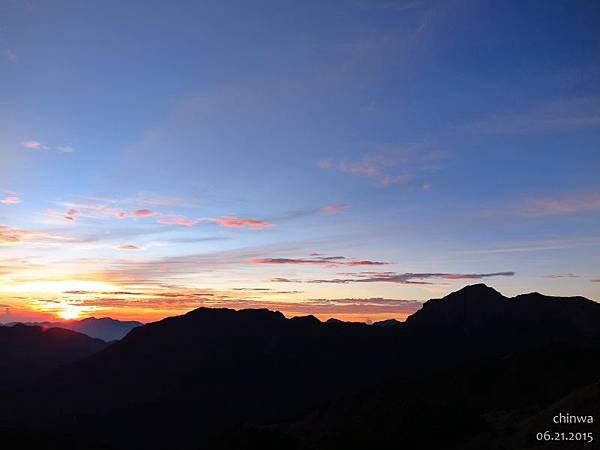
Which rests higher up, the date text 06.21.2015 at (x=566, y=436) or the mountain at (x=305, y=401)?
the date text 06.21.2015 at (x=566, y=436)

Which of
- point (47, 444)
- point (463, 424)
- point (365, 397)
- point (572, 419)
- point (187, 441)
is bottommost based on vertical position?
point (187, 441)

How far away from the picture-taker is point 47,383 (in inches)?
7672

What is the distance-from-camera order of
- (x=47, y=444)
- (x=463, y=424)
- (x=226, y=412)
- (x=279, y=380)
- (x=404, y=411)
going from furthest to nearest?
(x=279, y=380), (x=226, y=412), (x=47, y=444), (x=404, y=411), (x=463, y=424)

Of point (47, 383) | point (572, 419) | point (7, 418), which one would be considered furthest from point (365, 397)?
point (47, 383)

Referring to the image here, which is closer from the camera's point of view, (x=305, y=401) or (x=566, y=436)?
(x=566, y=436)

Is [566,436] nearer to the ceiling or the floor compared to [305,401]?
nearer to the ceiling

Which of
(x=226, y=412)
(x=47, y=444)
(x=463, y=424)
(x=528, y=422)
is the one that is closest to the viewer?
(x=528, y=422)

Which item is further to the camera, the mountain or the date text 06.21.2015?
the mountain

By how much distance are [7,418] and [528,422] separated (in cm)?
16226

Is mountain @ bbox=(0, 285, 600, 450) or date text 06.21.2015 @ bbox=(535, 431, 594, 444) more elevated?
date text 06.21.2015 @ bbox=(535, 431, 594, 444)

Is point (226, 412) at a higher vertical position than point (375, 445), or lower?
lower

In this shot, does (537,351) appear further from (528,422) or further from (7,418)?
(7,418)

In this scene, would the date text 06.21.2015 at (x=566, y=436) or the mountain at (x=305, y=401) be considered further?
the mountain at (x=305, y=401)

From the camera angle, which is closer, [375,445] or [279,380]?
[375,445]
